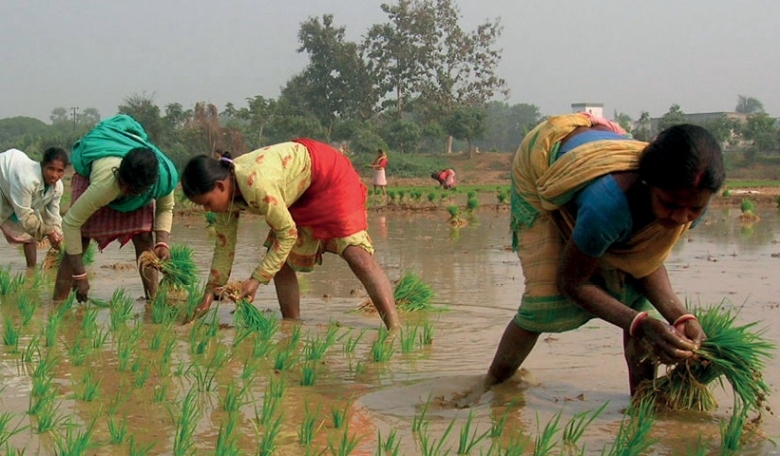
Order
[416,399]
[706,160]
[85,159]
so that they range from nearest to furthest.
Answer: [706,160] → [416,399] → [85,159]

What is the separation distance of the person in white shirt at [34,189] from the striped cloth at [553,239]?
4.17 meters

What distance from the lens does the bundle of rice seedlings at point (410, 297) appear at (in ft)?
18.2

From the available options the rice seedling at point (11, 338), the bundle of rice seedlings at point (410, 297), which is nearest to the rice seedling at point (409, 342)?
the bundle of rice seedlings at point (410, 297)

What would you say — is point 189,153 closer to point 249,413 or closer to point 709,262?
point 709,262

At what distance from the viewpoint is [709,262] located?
781 centimetres

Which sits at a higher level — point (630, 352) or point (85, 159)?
point (85, 159)

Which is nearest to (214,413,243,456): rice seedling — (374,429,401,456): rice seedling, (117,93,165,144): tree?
(374,429,401,456): rice seedling

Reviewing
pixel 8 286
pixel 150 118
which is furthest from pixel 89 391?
pixel 150 118

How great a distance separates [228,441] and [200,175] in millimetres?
1767

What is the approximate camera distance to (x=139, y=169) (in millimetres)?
4938

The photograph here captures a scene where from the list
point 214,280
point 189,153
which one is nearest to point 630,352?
point 214,280

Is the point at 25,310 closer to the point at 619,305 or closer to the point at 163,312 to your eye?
the point at 163,312

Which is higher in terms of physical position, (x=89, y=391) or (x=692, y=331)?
(x=692, y=331)

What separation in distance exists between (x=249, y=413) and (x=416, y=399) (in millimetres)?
680
